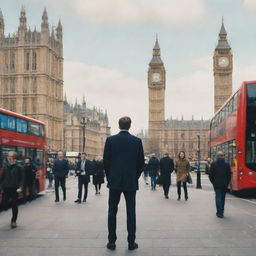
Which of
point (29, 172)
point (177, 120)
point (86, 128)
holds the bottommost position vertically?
point (29, 172)

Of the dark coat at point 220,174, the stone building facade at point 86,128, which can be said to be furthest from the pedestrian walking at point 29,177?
the stone building facade at point 86,128

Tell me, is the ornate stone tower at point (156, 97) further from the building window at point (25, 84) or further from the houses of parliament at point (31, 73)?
the building window at point (25, 84)

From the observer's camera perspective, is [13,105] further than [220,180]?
Yes

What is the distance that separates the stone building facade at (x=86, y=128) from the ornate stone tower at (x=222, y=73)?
33.9 meters

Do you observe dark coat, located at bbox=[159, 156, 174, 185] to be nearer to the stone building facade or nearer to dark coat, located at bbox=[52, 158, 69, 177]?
dark coat, located at bbox=[52, 158, 69, 177]

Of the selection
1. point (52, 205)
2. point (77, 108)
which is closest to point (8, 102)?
point (77, 108)

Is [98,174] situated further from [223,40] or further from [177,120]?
[177,120]

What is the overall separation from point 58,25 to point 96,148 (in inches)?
2473

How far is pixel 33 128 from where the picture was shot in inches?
708

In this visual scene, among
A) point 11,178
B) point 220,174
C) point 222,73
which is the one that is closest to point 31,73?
point 222,73

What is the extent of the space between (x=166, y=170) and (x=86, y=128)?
116 meters

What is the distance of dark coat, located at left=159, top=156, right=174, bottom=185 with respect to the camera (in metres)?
17.6

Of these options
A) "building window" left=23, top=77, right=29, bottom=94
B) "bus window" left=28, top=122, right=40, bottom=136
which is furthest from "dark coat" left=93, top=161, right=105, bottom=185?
"building window" left=23, top=77, right=29, bottom=94

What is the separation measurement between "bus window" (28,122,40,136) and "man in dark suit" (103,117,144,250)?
10498 millimetres
